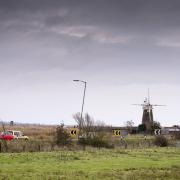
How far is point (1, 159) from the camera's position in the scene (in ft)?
129

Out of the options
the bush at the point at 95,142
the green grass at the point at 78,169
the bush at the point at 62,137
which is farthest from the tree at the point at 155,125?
the green grass at the point at 78,169

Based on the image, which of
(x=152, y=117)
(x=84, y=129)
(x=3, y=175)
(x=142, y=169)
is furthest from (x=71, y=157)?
(x=152, y=117)

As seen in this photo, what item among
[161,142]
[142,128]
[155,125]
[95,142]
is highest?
[155,125]

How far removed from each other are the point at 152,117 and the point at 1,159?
348 ft

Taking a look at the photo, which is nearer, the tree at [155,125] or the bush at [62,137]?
the bush at [62,137]

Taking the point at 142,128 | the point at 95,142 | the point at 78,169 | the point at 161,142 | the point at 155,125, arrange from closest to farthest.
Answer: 1. the point at 78,169
2. the point at 95,142
3. the point at 161,142
4. the point at 155,125
5. the point at 142,128

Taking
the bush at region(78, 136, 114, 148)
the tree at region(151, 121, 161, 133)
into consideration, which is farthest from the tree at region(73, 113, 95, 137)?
the tree at region(151, 121, 161, 133)

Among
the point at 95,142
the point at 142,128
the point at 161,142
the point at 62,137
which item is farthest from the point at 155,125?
the point at 62,137

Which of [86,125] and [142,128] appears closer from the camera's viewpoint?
[86,125]

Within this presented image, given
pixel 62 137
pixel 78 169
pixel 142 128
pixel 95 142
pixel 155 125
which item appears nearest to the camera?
pixel 78 169

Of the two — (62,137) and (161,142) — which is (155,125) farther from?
(62,137)

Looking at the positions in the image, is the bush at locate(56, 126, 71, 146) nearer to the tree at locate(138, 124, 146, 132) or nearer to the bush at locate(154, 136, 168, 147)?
the bush at locate(154, 136, 168, 147)

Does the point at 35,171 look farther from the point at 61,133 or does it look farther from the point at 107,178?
the point at 61,133

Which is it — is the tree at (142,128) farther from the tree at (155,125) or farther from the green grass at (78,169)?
the green grass at (78,169)
